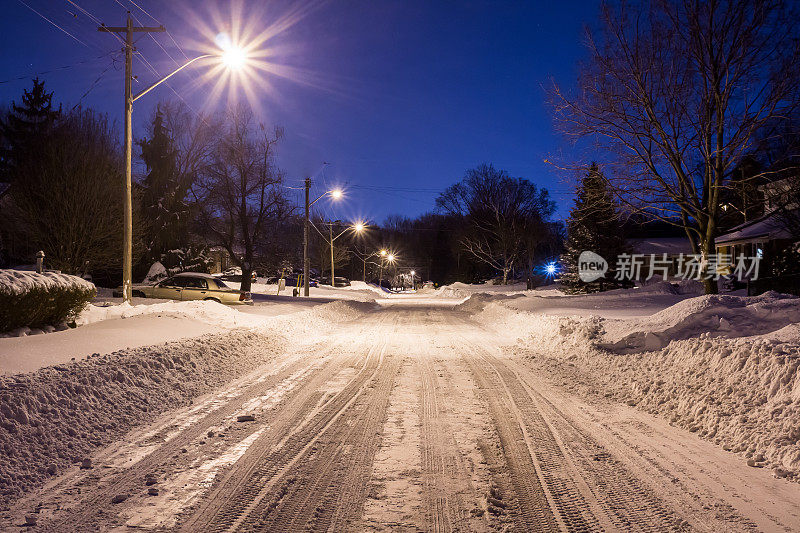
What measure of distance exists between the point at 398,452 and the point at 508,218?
53.8 metres

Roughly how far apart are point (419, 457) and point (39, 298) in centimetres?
866

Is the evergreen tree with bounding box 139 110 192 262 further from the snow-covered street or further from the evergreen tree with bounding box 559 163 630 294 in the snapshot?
the evergreen tree with bounding box 559 163 630 294

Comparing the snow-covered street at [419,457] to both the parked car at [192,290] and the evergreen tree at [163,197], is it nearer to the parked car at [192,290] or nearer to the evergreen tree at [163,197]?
the parked car at [192,290]

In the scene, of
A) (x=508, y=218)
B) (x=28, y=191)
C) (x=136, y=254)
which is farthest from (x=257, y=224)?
(x=508, y=218)

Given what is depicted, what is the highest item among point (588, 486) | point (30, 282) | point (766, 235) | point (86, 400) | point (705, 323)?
point (766, 235)

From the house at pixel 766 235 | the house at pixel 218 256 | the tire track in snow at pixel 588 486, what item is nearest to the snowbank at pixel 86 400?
the tire track in snow at pixel 588 486

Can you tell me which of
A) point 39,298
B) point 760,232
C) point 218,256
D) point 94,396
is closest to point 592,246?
point 760,232

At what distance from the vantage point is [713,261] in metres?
17.7

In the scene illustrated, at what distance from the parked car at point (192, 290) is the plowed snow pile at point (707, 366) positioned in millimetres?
14376

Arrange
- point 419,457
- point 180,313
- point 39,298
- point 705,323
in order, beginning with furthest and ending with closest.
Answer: point 180,313 → point 705,323 → point 39,298 → point 419,457

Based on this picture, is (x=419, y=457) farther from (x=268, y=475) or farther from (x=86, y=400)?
(x=86, y=400)

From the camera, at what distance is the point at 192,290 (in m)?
21.8

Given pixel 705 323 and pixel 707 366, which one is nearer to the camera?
pixel 707 366

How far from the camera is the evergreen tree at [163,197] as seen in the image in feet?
103
